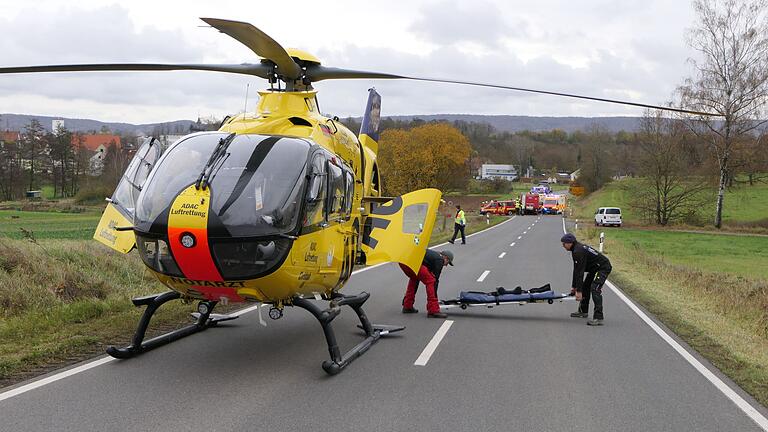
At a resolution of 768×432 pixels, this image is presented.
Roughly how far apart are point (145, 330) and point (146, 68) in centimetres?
313

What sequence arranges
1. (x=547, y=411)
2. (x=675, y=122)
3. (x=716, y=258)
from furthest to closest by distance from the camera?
(x=675, y=122)
(x=716, y=258)
(x=547, y=411)

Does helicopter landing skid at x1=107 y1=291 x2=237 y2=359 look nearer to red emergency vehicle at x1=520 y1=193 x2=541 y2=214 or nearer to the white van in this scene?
the white van

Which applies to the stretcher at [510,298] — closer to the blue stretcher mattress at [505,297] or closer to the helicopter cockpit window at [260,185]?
the blue stretcher mattress at [505,297]

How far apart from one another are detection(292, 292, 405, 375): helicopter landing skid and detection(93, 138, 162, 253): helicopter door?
2399mm

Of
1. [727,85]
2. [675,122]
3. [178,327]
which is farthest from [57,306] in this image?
[675,122]

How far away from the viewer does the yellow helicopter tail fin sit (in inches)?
486

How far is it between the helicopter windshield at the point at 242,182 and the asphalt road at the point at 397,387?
5.38ft

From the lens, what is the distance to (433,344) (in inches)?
335

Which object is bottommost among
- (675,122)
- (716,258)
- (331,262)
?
(716,258)

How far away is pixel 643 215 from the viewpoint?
184 feet

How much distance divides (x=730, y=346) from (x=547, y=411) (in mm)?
4446

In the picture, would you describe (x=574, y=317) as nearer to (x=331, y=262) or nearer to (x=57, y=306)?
(x=331, y=262)

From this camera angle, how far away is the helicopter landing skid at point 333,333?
6734 mm

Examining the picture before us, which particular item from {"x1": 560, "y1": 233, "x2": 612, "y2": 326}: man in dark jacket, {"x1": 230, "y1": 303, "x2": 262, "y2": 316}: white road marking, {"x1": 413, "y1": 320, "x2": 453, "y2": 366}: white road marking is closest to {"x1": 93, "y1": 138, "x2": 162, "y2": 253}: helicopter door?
{"x1": 230, "y1": 303, "x2": 262, "y2": 316}: white road marking
